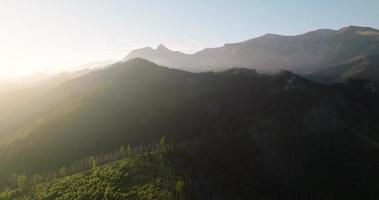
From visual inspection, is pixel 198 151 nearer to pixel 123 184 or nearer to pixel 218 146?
pixel 218 146

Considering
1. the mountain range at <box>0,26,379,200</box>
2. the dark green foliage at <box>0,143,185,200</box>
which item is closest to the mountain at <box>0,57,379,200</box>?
the mountain range at <box>0,26,379,200</box>

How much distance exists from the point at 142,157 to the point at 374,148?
64253mm

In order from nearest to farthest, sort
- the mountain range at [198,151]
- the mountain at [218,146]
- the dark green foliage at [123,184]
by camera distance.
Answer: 1. the dark green foliage at [123,184]
2. the mountain range at [198,151]
3. the mountain at [218,146]

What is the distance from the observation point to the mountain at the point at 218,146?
270ft

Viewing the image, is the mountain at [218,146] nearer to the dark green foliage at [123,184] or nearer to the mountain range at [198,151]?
the mountain range at [198,151]

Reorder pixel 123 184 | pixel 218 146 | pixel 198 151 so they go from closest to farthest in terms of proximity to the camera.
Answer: pixel 123 184 < pixel 198 151 < pixel 218 146

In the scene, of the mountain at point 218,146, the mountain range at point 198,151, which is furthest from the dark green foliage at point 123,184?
the mountain at point 218,146

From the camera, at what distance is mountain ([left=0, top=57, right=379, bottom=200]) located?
270 feet

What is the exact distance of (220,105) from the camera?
633ft

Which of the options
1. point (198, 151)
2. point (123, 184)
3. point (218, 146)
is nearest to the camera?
point (123, 184)

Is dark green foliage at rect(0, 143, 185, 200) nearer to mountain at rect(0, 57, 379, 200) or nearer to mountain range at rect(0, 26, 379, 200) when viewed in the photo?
mountain range at rect(0, 26, 379, 200)

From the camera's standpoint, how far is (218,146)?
105 metres

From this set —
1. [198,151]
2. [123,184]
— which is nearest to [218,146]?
[198,151]

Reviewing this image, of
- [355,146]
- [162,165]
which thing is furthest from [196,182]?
[355,146]
